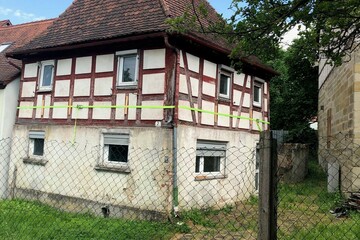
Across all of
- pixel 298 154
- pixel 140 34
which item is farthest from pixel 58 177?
pixel 298 154

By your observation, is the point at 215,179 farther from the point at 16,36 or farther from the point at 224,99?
the point at 16,36

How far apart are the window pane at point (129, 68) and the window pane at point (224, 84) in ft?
8.77

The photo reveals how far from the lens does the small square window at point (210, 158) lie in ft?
31.8

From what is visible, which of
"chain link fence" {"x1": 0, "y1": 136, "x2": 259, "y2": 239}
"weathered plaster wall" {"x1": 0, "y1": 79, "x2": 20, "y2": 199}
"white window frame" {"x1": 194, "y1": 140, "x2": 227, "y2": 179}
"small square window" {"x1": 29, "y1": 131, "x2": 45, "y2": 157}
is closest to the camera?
"chain link fence" {"x1": 0, "y1": 136, "x2": 259, "y2": 239}

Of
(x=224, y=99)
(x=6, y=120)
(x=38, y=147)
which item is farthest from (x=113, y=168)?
(x=6, y=120)

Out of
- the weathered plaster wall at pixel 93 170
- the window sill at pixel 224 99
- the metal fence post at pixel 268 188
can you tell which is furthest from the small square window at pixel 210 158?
the metal fence post at pixel 268 188

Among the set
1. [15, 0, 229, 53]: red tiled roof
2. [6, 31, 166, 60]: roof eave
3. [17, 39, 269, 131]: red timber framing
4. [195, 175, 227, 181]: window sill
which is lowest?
[195, 175, 227, 181]: window sill

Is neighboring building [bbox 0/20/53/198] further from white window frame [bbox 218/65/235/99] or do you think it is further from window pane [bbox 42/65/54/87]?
white window frame [bbox 218/65/235/99]

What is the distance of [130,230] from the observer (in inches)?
288

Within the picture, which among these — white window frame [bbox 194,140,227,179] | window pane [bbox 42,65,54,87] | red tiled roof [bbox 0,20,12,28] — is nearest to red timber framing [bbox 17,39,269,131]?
window pane [bbox 42,65,54,87]

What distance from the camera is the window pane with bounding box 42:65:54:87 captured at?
36.8ft

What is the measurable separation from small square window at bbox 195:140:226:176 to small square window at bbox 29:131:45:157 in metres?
4.83

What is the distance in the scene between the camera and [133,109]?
30.4 ft

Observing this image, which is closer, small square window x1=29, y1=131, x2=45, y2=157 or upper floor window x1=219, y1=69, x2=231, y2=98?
upper floor window x1=219, y1=69, x2=231, y2=98
